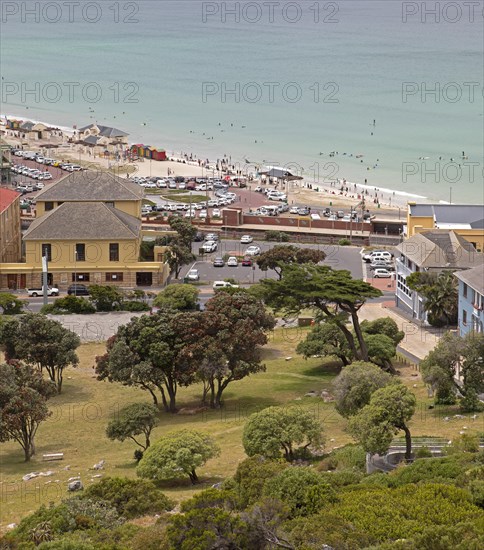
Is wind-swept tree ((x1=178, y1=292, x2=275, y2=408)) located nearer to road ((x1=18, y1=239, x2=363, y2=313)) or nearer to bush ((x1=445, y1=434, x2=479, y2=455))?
bush ((x1=445, y1=434, x2=479, y2=455))

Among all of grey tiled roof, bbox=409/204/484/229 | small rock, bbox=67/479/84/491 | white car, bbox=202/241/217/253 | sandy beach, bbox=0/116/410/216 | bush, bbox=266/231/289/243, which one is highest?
sandy beach, bbox=0/116/410/216

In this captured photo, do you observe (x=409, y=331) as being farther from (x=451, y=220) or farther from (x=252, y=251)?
(x=252, y=251)

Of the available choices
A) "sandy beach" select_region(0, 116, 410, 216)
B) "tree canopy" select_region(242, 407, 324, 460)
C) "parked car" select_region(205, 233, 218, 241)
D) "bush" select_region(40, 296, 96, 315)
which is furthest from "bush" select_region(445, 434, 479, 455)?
"sandy beach" select_region(0, 116, 410, 216)

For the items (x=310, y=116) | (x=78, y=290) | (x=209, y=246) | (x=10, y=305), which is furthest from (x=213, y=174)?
(x=10, y=305)

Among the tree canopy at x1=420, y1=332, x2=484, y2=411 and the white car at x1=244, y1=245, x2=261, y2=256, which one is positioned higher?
the white car at x1=244, y1=245, x2=261, y2=256

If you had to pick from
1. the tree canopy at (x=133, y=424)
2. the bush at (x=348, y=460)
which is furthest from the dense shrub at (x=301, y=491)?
the tree canopy at (x=133, y=424)

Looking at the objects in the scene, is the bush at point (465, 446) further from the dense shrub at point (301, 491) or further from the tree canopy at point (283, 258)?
the tree canopy at point (283, 258)

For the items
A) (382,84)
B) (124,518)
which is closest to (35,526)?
(124,518)
